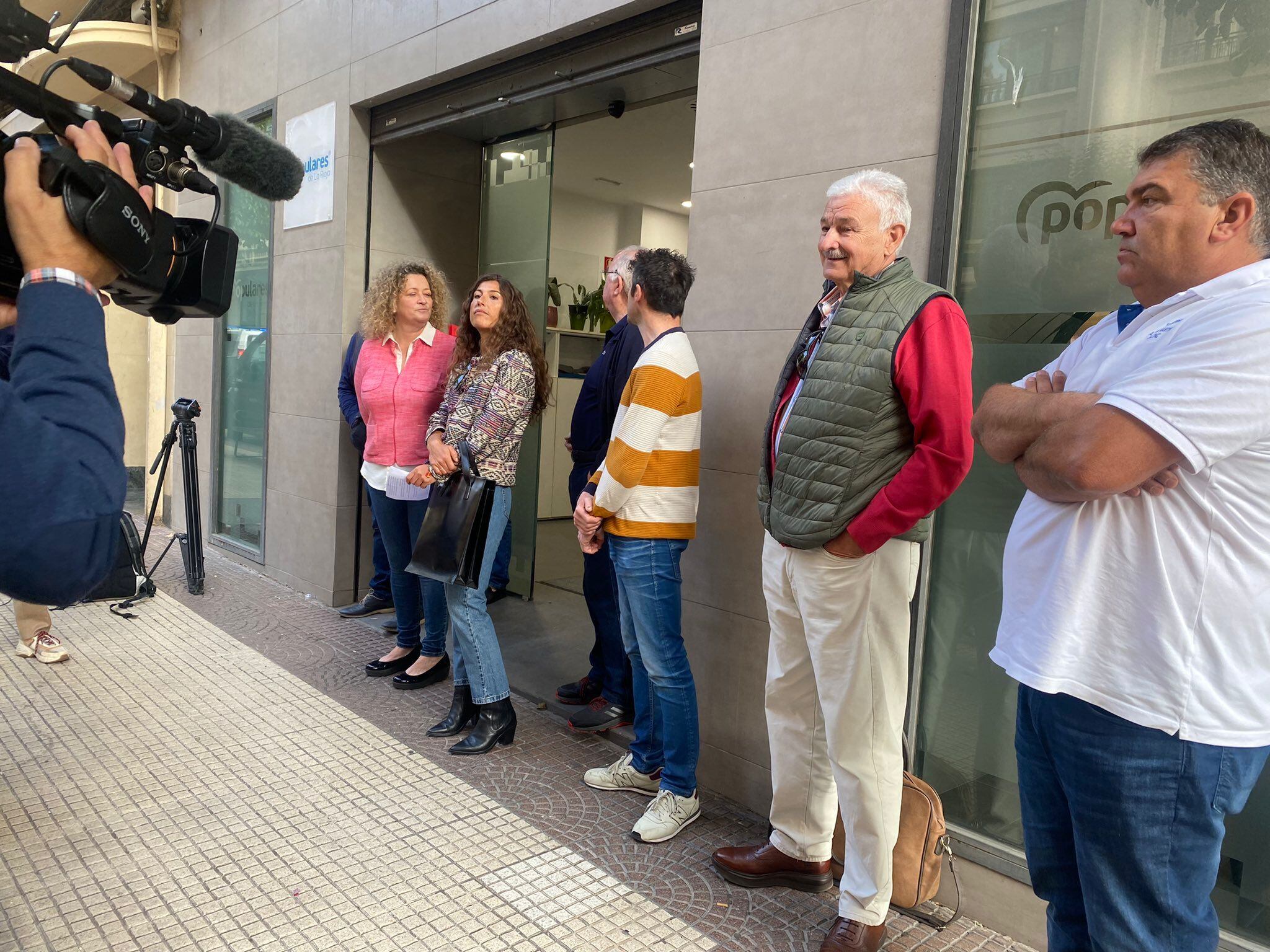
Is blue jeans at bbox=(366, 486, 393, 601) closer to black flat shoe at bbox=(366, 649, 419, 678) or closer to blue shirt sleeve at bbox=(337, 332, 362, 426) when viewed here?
blue shirt sleeve at bbox=(337, 332, 362, 426)

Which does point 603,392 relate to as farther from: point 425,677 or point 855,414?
point 855,414

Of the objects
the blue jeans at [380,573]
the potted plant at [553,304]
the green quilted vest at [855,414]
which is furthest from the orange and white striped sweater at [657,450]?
the potted plant at [553,304]

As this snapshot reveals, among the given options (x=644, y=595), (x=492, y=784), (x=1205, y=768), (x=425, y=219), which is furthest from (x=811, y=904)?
(x=425, y=219)

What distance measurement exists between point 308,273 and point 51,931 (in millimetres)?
4495

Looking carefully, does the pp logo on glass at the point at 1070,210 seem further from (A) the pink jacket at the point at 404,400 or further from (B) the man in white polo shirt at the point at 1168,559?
(A) the pink jacket at the point at 404,400

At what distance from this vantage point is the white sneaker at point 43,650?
4.50m

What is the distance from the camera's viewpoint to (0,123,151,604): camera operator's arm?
3.40 feet

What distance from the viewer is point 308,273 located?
6000 millimetres

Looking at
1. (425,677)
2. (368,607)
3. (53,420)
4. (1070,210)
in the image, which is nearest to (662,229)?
(368,607)

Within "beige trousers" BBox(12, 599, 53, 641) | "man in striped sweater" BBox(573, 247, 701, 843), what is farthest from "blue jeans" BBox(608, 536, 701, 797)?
"beige trousers" BBox(12, 599, 53, 641)

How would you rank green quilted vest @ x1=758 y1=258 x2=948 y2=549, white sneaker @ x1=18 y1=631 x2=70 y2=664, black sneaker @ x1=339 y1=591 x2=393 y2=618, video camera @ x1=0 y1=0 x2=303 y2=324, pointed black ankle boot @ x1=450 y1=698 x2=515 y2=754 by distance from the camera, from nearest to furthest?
video camera @ x1=0 y1=0 x2=303 y2=324, green quilted vest @ x1=758 y1=258 x2=948 y2=549, pointed black ankle boot @ x1=450 y1=698 x2=515 y2=754, white sneaker @ x1=18 y1=631 x2=70 y2=664, black sneaker @ x1=339 y1=591 x2=393 y2=618

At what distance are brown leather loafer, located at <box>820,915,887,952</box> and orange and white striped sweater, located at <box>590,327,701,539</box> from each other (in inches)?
51.4

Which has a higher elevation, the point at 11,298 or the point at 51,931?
the point at 11,298

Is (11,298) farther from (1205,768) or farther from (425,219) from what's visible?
(425,219)
